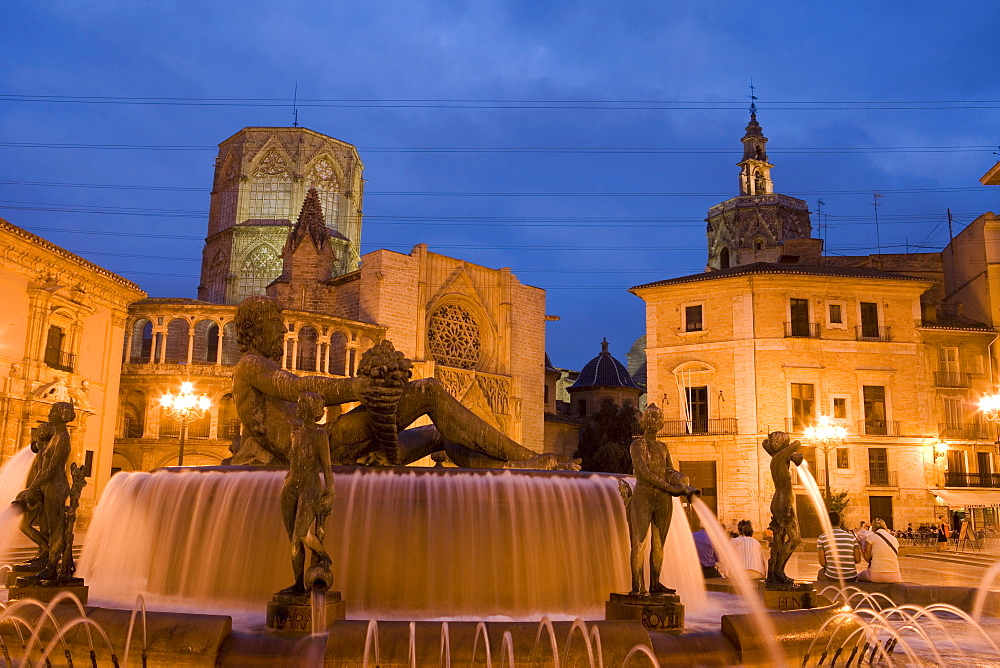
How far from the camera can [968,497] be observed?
102 feet

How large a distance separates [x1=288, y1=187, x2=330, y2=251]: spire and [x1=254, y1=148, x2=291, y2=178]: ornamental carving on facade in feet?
36.9

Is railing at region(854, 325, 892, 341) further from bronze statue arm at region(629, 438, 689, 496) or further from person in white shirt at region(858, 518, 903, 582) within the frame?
bronze statue arm at region(629, 438, 689, 496)

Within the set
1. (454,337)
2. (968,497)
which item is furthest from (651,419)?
(454,337)

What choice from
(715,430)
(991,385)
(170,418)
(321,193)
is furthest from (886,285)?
(321,193)

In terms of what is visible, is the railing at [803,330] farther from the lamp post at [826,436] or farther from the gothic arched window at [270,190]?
the gothic arched window at [270,190]

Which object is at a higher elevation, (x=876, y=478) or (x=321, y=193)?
(x=321, y=193)

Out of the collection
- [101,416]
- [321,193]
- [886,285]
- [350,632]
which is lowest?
[350,632]

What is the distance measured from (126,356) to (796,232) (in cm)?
4984

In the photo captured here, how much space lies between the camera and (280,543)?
293 inches

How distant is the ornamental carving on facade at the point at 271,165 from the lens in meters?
56.8

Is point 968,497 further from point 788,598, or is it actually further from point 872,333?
point 788,598

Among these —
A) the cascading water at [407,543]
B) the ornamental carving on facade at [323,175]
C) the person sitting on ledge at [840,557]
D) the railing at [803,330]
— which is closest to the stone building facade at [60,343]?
the cascading water at [407,543]

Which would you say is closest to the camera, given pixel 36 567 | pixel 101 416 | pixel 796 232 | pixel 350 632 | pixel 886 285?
pixel 350 632

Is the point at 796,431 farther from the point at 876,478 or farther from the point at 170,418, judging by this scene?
the point at 170,418
